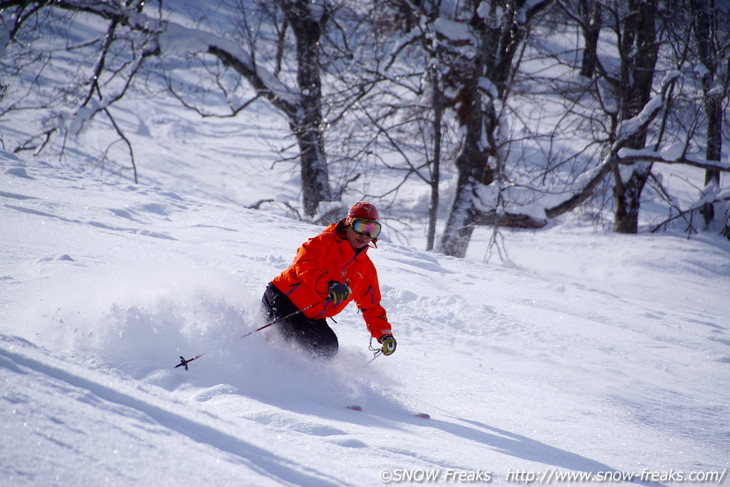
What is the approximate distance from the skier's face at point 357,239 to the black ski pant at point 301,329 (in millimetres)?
593

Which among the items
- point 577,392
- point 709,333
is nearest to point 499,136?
point 709,333

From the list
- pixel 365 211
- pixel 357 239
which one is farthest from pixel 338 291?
pixel 365 211

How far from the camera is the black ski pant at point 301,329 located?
3635 millimetres

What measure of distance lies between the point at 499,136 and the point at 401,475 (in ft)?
28.0

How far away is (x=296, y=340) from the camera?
3.64 metres

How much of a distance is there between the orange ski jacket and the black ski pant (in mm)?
47

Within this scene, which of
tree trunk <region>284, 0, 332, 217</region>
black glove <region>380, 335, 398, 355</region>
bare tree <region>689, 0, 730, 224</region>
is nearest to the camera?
black glove <region>380, 335, 398, 355</region>

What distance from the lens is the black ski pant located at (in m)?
3.63

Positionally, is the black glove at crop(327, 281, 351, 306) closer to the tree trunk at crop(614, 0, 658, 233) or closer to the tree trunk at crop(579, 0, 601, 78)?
the tree trunk at crop(579, 0, 601, 78)

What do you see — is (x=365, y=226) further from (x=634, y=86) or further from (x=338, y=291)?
(x=634, y=86)

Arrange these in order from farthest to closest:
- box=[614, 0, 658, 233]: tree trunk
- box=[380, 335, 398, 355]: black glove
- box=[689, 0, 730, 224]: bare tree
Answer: box=[614, 0, 658, 233]: tree trunk, box=[689, 0, 730, 224]: bare tree, box=[380, 335, 398, 355]: black glove

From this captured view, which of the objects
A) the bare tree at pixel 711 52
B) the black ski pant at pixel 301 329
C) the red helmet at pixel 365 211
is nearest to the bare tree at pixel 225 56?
the red helmet at pixel 365 211

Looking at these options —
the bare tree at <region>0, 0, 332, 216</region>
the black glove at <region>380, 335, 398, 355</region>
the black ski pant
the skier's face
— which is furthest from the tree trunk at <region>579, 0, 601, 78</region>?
the black ski pant

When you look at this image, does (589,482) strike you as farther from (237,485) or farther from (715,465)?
(237,485)
